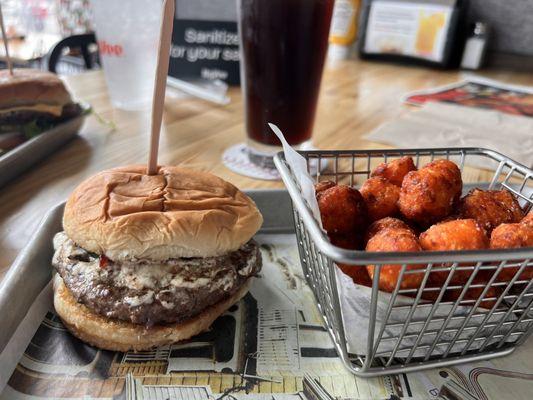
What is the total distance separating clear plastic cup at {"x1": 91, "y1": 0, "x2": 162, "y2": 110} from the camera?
133 centimetres

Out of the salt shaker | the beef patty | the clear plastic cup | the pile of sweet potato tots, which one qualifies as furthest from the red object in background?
the beef patty

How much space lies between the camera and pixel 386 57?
8.06 feet

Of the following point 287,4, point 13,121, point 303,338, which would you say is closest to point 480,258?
point 303,338

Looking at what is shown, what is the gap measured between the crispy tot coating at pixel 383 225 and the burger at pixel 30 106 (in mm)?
958

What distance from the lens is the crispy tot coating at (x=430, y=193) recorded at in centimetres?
61

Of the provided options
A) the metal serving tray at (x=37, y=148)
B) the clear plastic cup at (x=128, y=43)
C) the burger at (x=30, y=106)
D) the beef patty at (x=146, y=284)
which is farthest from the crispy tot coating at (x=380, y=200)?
the clear plastic cup at (x=128, y=43)

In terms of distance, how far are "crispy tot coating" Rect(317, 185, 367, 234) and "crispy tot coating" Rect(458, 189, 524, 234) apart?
0.53ft

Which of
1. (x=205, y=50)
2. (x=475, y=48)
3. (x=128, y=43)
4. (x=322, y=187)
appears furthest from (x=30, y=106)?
(x=475, y=48)

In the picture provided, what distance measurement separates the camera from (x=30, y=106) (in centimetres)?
119

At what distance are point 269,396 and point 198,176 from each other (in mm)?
386

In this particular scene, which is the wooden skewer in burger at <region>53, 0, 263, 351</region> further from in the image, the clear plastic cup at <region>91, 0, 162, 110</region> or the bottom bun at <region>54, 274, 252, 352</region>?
the clear plastic cup at <region>91, 0, 162, 110</region>

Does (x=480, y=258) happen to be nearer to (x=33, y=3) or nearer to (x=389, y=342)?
(x=389, y=342)

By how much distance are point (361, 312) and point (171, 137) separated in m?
0.93

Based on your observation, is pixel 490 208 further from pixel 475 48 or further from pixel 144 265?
pixel 475 48
